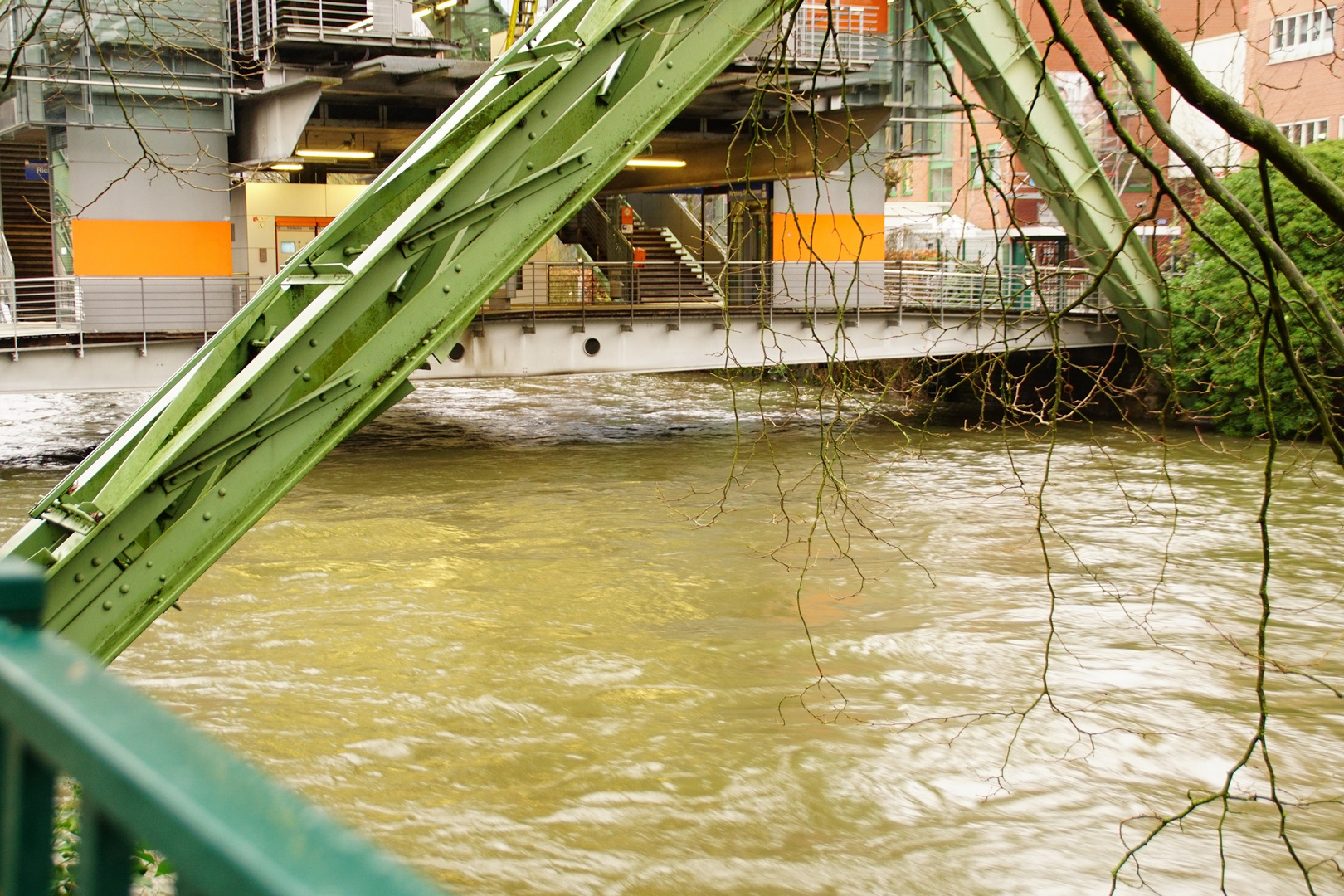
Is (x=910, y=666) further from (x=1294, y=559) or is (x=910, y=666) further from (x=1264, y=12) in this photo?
(x=1264, y=12)

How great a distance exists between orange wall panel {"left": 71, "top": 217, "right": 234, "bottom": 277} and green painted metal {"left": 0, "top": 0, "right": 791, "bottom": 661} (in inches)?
695

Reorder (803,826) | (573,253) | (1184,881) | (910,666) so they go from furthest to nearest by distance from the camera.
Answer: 1. (573,253)
2. (910,666)
3. (803,826)
4. (1184,881)

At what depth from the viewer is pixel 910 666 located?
38.0ft

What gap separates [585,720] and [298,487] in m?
11.4

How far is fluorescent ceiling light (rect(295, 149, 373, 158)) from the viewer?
27469mm

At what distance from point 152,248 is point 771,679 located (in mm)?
17319


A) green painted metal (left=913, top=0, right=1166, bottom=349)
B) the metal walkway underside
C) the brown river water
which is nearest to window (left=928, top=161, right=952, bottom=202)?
green painted metal (left=913, top=0, right=1166, bottom=349)

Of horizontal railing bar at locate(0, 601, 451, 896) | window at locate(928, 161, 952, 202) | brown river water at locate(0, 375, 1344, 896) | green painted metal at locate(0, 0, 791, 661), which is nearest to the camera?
horizontal railing bar at locate(0, 601, 451, 896)

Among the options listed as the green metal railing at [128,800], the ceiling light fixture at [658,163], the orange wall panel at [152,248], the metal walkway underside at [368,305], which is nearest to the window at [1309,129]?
the ceiling light fixture at [658,163]

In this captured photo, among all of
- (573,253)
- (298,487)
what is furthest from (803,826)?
(573,253)

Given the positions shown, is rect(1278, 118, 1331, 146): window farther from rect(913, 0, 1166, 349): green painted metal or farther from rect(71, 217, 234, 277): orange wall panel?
rect(71, 217, 234, 277): orange wall panel

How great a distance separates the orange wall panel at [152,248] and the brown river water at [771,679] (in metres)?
5.17

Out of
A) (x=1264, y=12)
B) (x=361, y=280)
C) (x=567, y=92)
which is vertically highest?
(x=1264, y=12)

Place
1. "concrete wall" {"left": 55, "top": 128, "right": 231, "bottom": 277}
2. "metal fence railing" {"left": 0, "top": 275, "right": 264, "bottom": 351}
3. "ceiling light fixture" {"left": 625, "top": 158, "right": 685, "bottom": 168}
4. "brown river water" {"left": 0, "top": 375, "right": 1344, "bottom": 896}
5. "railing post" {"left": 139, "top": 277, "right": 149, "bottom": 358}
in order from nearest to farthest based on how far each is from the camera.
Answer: "brown river water" {"left": 0, "top": 375, "right": 1344, "bottom": 896} → "railing post" {"left": 139, "top": 277, "right": 149, "bottom": 358} → "metal fence railing" {"left": 0, "top": 275, "right": 264, "bottom": 351} → "concrete wall" {"left": 55, "top": 128, "right": 231, "bottom": 277} → "ceiling light fixture" {"left": 625, "top": 158, "right": 685, "bottom": 168}
